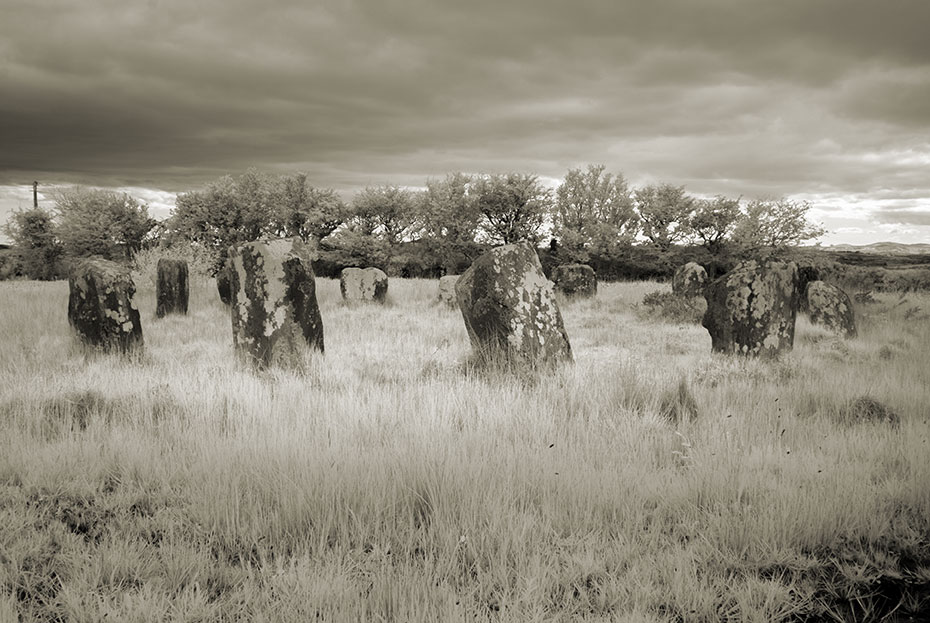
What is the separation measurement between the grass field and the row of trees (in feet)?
115

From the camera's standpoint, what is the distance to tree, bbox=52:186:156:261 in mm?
→ 38688

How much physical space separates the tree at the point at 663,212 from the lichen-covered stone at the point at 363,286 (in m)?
29.6

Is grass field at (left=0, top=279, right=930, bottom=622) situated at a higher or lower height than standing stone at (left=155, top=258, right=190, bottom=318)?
lower

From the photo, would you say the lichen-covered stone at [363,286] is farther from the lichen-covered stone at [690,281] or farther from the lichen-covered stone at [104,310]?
the lichen-covered stone at [690,281]

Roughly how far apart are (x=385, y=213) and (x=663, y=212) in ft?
70.4

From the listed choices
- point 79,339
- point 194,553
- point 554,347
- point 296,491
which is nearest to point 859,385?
point 554,347

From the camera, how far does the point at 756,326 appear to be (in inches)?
356

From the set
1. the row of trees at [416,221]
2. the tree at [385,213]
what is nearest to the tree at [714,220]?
the row of trees at [416,221]

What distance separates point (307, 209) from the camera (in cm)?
4419

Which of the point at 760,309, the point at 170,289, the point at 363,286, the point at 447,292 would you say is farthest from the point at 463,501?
the point at 363,286

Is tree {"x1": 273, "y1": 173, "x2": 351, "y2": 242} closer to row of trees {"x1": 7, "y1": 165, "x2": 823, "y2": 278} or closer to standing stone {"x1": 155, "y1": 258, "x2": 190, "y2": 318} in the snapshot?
row of trees {"x1": 7, "y1": 165, "x2": 823, "y2": 278}

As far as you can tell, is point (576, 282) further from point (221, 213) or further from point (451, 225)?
point (221, 213)

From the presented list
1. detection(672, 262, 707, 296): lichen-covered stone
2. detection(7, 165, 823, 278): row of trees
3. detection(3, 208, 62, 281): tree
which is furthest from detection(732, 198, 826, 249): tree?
detection(3, 208, 62, 281): tree

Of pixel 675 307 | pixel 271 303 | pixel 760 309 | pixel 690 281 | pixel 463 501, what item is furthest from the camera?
pixel 690 281
